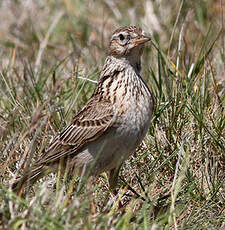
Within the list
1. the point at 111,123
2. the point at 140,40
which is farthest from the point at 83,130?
the point at 140,40

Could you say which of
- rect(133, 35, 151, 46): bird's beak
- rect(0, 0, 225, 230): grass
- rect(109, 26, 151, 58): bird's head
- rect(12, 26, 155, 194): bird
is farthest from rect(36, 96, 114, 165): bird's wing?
rect(133, 35, 151, 46): bird's beak

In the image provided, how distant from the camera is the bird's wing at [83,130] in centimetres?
453

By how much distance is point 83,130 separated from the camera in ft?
15.3

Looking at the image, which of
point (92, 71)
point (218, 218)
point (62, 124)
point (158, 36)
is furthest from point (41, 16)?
point (218, 218)

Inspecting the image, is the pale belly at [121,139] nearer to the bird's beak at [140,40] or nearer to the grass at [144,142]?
the grass at [144,142]

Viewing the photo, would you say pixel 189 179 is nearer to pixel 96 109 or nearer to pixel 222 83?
pixel 96 109

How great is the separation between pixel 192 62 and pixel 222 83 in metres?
0.42

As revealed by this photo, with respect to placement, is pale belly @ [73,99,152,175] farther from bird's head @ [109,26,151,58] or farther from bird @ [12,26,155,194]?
bird's head @ [109,26,151,58]

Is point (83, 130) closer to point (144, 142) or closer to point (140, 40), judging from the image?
point (144, 142)

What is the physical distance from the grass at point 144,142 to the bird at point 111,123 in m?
0.16

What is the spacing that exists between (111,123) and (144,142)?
2.41 feet

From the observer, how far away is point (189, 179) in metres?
4.54

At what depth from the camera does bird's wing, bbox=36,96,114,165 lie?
4.53 metres

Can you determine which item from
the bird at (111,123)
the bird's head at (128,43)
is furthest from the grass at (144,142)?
the bird's head at (128,43)
